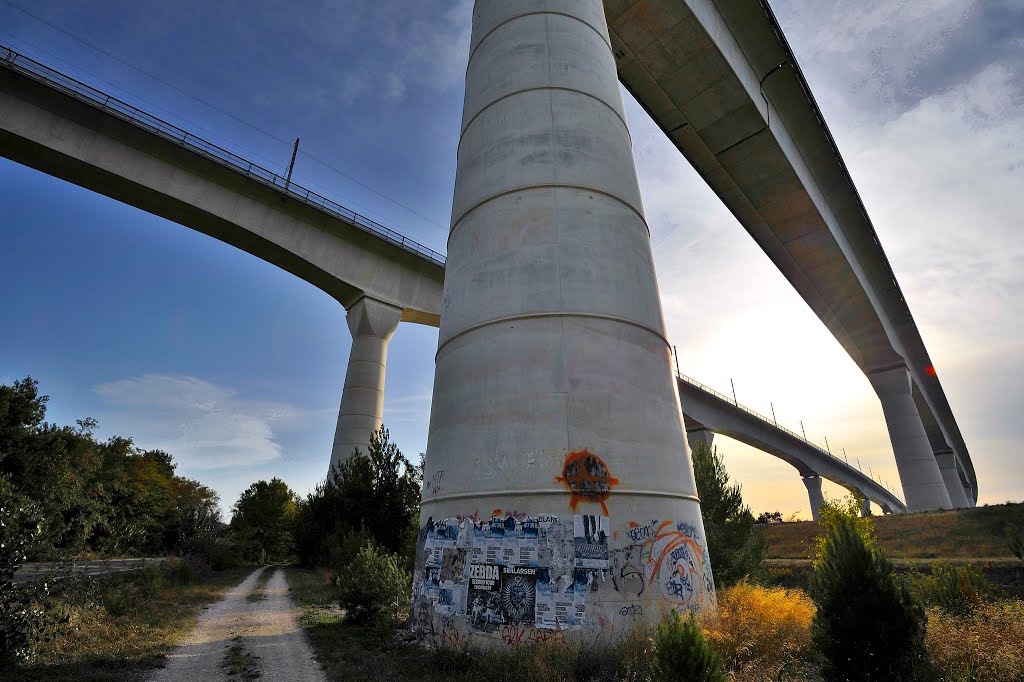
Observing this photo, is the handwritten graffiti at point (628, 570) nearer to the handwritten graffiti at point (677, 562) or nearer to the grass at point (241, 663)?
the handwritten graffiti at point (677, 562)

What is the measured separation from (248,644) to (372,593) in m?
2.60

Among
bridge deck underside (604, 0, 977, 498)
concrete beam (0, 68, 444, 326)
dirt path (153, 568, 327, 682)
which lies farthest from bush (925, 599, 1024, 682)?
concrete beam (0, 68, 444, 326)

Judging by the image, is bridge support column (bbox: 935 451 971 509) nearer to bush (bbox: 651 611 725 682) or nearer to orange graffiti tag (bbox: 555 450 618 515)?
orange graffiti tag (bbox: 555 450 618 515)

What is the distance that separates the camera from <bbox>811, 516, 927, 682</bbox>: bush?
20.0 feet

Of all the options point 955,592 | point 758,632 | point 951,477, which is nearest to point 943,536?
point 955,592

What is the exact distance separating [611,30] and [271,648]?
25864 mm

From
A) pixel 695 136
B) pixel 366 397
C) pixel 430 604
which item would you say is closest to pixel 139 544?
pixel 366 397

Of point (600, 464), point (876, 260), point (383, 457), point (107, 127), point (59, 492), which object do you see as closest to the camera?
point (600, 464)

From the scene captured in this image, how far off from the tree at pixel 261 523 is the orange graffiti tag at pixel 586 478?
136 feet

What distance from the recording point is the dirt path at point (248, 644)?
26.7ft

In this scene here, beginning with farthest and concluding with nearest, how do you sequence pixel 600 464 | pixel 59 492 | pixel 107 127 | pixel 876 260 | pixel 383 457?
1. pixel 876 260
2. pixel 59 492
3. pixel 383 457
4. pixel 107 127
5. pixel 600 464

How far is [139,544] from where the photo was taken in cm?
4256

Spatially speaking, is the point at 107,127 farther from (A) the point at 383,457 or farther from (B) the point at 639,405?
(B) the point at 639,405

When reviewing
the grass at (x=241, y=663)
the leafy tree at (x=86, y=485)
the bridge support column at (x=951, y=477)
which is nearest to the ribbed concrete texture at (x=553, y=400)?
the grass at (x=241, y=663)
